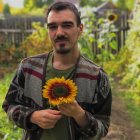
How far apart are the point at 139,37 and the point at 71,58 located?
7426 mm

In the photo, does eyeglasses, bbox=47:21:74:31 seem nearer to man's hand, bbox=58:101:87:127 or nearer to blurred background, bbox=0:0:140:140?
man's hand, bbox=58:101:87:127

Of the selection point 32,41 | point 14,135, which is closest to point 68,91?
point 14,135

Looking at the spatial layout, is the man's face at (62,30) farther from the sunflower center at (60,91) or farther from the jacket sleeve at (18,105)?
the sunflower center at (60,91)

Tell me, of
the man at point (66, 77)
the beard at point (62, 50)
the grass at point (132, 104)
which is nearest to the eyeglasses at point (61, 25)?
the man at point (66, 77)

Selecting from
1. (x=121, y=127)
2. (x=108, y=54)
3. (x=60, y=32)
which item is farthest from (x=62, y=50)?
(x=108, y=54)

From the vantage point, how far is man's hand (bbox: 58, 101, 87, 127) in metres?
2.31

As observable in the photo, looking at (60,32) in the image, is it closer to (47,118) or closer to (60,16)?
(60,16)

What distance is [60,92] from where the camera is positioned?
2275 mm

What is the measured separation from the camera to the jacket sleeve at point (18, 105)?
2639mm

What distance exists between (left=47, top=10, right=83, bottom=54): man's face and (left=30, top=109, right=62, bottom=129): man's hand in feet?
1.25

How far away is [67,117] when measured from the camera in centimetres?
259

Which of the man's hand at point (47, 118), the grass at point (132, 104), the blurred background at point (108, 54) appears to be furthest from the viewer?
the grass at point (132, 104)

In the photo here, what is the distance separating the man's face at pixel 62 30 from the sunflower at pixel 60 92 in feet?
1.18

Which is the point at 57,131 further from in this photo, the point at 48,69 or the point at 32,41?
the point at 32,41
